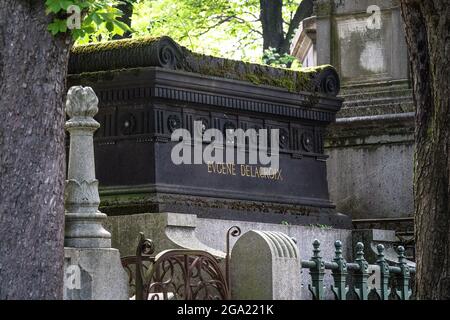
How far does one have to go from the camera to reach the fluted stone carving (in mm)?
11242

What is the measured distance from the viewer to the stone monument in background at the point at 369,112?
18.4 metres

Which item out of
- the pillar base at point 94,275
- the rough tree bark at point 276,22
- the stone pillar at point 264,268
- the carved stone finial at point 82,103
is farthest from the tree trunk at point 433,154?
the rough tree bark at point 276,22

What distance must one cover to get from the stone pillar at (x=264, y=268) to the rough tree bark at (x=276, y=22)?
18.4 m

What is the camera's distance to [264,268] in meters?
11.4

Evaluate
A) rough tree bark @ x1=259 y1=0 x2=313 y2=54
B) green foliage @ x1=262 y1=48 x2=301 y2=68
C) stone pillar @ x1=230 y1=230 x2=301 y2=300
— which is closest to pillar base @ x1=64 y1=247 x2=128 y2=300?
stone pillar @ x1=230 y1=230 x2=301 y2=300

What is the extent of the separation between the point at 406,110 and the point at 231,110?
373 centimetres

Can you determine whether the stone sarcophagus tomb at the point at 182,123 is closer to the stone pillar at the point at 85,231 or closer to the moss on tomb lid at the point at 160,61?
the moss on tomb lid at the point at 160,61

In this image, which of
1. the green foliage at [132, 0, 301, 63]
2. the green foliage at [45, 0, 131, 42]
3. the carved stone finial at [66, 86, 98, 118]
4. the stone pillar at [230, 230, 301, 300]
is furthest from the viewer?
the green foliage at [132, 0, 301, 63]

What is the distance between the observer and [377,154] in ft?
61.1

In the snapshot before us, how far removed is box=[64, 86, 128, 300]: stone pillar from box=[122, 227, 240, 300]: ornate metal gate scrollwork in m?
0.17

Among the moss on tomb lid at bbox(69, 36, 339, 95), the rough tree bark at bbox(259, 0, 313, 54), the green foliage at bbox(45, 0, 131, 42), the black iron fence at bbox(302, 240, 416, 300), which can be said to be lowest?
the black iron fence at bbox(302, 240, 416, 300)

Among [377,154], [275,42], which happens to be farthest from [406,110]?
[275,42]

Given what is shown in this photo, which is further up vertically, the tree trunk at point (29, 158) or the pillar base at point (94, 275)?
the tree trunk at point (29, 158)

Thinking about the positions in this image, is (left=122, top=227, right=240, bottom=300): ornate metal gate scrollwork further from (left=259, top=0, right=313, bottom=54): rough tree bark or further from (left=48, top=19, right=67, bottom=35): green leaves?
(left=259, top=0, right=313, bottom=54): rough tree bark
